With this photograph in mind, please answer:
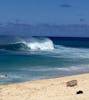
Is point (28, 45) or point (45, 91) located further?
point (28, 45)

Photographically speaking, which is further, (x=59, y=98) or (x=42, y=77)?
(x=42, y=77)

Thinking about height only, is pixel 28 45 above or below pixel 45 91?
below

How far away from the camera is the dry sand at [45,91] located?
1288cm

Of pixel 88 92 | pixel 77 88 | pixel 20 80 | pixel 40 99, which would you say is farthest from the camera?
pixel 20 80

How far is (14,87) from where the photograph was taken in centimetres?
1548

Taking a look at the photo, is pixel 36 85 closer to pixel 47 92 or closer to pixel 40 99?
pixel 47 92

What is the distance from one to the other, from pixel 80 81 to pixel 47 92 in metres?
2.97

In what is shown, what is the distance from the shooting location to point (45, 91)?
46.6 feet

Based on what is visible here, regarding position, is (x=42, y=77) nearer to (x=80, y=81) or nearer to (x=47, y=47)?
(x=80, y=81)

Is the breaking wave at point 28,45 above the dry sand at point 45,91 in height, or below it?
below

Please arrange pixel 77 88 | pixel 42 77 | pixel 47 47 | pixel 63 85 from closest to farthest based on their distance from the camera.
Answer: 1. pixel 77 88
2. pixel 63 85
3. pixel 42 77
4. pixel 47 47

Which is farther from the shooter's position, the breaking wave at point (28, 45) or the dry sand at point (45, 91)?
the breaking wave at point (28, 45)

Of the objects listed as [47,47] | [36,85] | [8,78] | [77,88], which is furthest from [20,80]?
[47,47]

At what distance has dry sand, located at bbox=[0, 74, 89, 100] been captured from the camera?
1288cm
